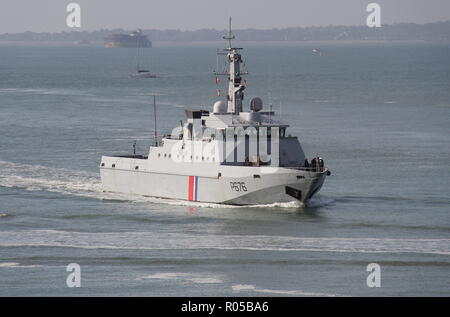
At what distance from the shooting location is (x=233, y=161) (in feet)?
187

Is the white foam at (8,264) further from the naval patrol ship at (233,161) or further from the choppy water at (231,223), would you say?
the naval patrol ship at (233,161)

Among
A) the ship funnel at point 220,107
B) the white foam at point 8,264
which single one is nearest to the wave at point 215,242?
the white foam at point 8,264

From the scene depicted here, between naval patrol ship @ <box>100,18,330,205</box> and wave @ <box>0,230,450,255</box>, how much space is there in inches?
221

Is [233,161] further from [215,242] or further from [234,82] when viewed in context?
[215,242]

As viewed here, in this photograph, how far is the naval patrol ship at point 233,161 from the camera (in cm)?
5575

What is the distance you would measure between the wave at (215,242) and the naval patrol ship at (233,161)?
5.61m

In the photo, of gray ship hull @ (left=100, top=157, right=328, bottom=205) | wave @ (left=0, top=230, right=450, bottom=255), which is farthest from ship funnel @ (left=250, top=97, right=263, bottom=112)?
wave @ (left=0, top=230, right=450, bottom=255)

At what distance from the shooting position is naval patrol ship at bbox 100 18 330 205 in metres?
55.8

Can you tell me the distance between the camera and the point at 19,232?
171 feet

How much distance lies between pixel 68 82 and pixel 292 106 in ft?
191

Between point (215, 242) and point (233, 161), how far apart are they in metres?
8.19

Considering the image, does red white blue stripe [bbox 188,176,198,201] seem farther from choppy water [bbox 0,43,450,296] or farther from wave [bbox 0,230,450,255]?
wave [bbox 0,230,450,255]

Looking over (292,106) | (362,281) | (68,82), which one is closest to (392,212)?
(362,281)

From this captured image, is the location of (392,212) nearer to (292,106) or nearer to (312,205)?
(312,205)
